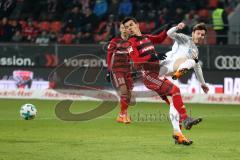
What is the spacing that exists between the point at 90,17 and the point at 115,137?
13.7m

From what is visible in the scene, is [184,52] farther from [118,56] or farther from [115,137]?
[118,56]

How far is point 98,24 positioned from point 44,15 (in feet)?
8.58

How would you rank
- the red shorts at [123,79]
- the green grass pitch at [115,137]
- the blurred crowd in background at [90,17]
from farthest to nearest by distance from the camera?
the blurred crowd in background at [90,17] → the red shorts at [123,79] → the green grass pitch at [115,137]

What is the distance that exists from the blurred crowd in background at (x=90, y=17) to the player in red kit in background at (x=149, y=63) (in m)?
11.0

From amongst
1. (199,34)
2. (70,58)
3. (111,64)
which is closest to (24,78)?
(70,58)

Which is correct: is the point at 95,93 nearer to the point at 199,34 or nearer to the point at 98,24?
the point at 98,24

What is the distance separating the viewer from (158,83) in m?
12.2

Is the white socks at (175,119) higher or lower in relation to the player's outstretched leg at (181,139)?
higher

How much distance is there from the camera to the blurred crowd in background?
24859mm

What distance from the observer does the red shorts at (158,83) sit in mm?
12102

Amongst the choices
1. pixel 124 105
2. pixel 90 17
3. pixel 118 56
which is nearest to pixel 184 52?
pixel 124 105

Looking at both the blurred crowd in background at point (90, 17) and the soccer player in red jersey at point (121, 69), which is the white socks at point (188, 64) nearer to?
the soccer player in red jersey at point (121, 69)

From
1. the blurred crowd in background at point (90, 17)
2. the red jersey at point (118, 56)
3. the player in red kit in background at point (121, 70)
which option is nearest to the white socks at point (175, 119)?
the player in red kit in background at point (121, 70)

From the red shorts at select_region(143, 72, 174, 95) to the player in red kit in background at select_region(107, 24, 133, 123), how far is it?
10.1 feet
